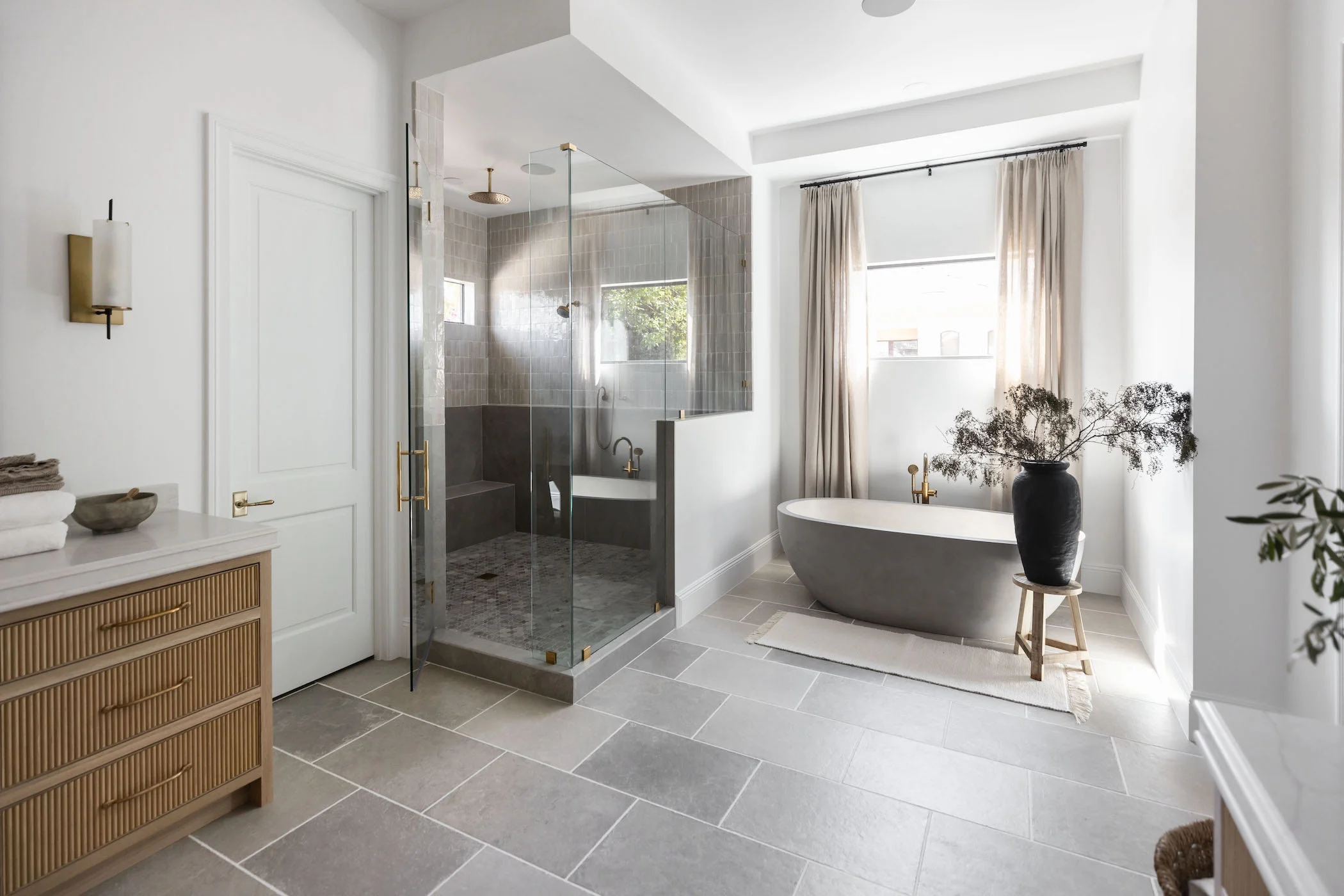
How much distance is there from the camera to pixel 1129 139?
3.76 m

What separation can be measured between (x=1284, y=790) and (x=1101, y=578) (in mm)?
3862

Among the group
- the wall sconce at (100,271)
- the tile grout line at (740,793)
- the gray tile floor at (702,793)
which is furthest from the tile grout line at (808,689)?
the wall sconce at (100,271)

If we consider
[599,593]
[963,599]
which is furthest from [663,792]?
[963,599]

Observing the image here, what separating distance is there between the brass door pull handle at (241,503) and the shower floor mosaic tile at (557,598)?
3.17 feet

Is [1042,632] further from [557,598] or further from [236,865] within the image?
[236,865]

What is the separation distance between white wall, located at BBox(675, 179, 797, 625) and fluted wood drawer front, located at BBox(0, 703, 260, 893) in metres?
2.10

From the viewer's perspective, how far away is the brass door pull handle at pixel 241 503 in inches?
98.7

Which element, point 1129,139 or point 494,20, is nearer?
point 494,20

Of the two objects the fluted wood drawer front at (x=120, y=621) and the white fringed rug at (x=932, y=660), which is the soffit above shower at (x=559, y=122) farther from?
the white fringed rug at (x=932, y=660)

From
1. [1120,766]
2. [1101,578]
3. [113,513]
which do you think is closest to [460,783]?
[113,513]

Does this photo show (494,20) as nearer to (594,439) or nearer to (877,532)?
(594,439)

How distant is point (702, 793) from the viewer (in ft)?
6.86

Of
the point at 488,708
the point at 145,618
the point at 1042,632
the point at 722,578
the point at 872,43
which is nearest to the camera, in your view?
the point at 145,618

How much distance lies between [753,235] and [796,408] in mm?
1289
